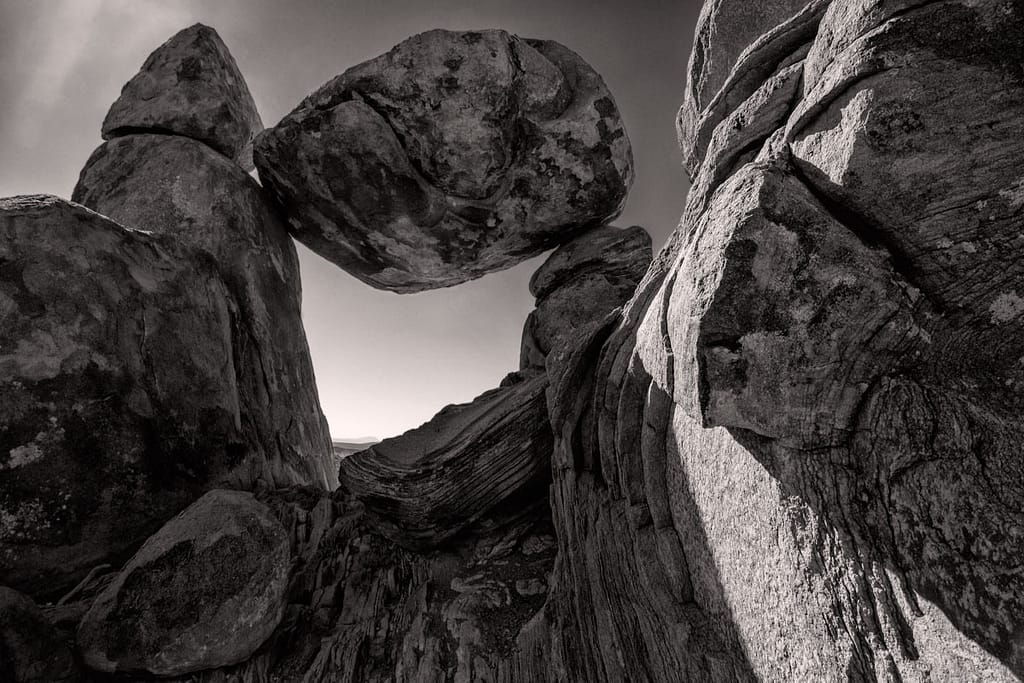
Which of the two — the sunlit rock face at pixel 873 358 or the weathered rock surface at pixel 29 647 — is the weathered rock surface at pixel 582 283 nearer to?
the sunlit rock face at pixel 873 358

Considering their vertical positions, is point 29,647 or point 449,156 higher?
point 449,156

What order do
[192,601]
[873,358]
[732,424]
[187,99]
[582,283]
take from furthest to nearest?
[187,99]
[582,283]
[192,601]
[732,424]
[873,358]

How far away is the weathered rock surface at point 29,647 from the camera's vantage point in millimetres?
3750

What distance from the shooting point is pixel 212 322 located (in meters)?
6.32

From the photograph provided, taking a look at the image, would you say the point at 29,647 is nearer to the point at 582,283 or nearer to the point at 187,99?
the point at 582,283

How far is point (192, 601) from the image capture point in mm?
4195

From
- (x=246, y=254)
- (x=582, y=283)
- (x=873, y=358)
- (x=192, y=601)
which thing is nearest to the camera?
(x=873, y=358)

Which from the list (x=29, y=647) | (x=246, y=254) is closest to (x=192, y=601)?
(x=29, y=647)

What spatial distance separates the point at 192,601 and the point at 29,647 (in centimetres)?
96

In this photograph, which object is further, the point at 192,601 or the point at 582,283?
the point at 582,283

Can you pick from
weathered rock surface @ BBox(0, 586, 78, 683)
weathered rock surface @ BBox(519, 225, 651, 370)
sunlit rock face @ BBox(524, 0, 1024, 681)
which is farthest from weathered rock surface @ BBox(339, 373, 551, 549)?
sunlit rock face @ BBox(524, 0, 1024, 681)

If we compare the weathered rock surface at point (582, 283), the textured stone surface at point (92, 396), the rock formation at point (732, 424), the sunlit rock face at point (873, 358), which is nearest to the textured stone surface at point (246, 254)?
the rock formation at point (732, 424)

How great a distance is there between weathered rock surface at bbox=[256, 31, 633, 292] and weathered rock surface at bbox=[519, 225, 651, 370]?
452 mm

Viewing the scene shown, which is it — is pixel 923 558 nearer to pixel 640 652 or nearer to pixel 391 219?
pixel 640 652
